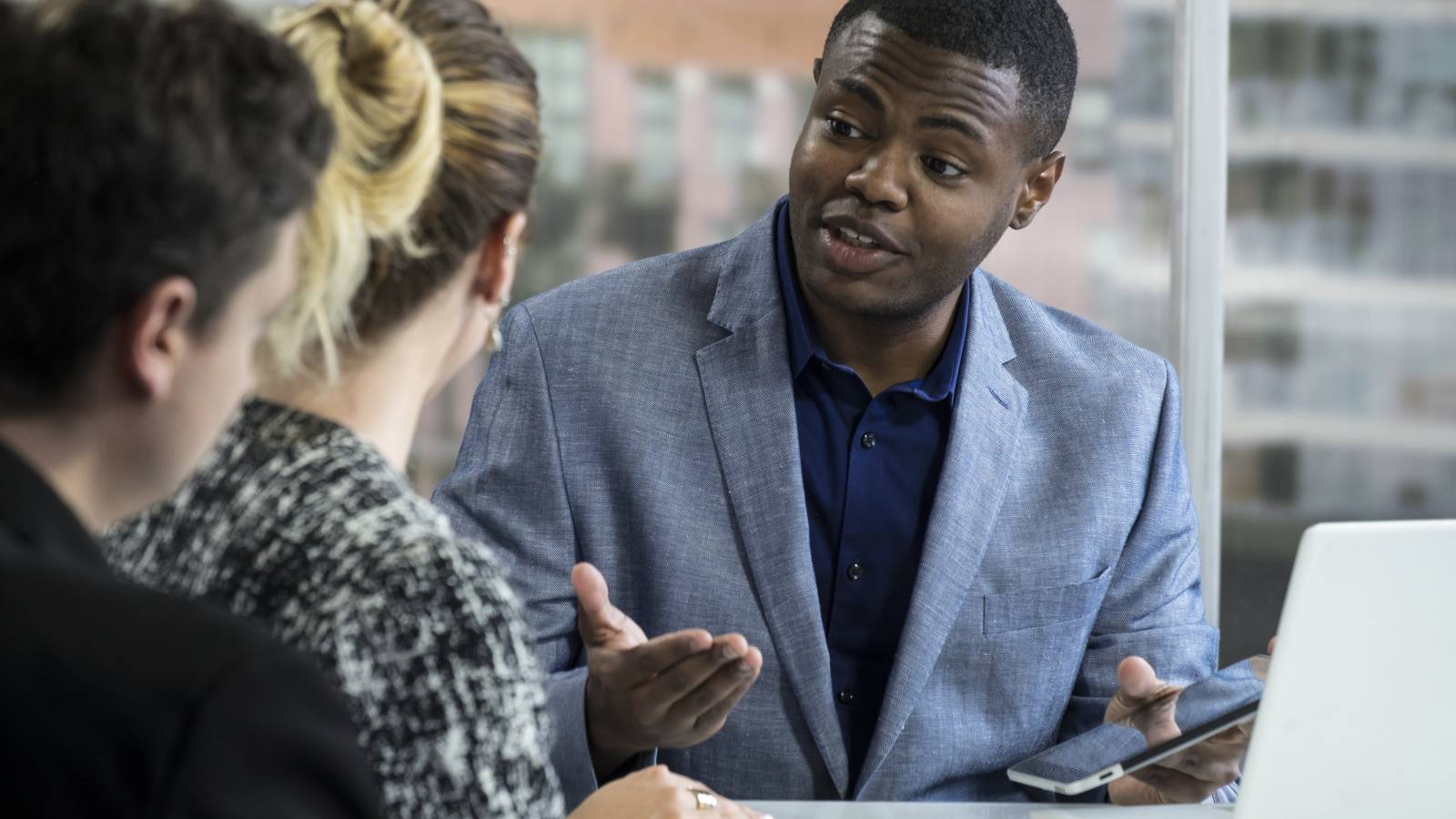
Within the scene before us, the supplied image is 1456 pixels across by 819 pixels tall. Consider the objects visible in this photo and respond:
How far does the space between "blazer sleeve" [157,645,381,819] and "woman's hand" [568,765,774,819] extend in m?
0.50

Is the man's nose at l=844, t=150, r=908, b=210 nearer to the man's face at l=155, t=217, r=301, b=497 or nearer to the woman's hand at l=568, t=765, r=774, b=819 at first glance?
the woman's hand at l=568, t=765, r=774, b=819

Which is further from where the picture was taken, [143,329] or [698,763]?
[698,763]

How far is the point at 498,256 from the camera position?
1.18 meters

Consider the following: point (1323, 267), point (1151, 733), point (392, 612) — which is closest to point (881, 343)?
point (1151, 733)

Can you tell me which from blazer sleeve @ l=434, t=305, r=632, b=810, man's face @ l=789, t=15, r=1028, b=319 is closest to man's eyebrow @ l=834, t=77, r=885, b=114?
man's face @ l=789, t=15, r=1028, b=319

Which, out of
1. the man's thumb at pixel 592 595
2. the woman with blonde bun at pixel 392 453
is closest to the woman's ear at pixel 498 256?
the woman with blonde bun at pixel 392 453

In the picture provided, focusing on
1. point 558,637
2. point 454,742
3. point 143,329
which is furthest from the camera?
point 558,637

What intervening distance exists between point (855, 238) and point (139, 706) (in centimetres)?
121

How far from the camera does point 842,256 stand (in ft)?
5.70

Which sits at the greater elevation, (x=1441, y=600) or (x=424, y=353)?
(x=424, y=353)

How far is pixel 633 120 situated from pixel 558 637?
1.37 metres

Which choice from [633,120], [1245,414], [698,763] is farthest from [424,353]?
[1245,414]

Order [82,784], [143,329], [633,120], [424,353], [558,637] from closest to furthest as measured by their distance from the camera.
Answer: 1. [82,784]
2. [143,329]
3. [424,353]
4. [558,637]
5. [633,120]

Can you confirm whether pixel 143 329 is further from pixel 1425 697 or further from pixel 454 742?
pixel 1425 697
